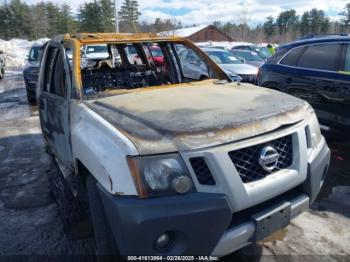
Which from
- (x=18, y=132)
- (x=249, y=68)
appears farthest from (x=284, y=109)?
(x=249, y=68)

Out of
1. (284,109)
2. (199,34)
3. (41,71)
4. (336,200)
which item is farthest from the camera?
(199,34)

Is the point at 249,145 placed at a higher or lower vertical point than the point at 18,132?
higher

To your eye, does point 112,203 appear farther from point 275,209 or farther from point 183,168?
point 275,209

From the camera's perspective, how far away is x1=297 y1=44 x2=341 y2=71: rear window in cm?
548

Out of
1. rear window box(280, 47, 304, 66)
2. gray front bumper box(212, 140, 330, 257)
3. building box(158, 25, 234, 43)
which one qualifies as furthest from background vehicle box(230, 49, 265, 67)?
building box(158, 25, 234, 43)

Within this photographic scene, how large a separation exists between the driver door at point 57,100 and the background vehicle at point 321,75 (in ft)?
12.5

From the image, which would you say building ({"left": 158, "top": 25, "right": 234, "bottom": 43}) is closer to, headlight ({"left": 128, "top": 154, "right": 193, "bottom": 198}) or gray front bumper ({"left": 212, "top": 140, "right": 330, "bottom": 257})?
gray front bumper ({"left": 212, "top": 140, "right": 330, "bottom": 257})

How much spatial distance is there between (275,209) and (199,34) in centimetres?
6334

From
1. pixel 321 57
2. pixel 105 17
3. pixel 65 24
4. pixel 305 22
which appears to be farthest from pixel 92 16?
pixel 321 57

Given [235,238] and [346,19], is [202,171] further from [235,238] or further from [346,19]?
[346,19]

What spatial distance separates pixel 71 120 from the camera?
10.2 feet

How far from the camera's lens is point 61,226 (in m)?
3.58

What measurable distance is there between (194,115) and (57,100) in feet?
5.57

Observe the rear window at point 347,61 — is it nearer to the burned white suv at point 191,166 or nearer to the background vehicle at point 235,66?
the burned white suv at point 191,166
